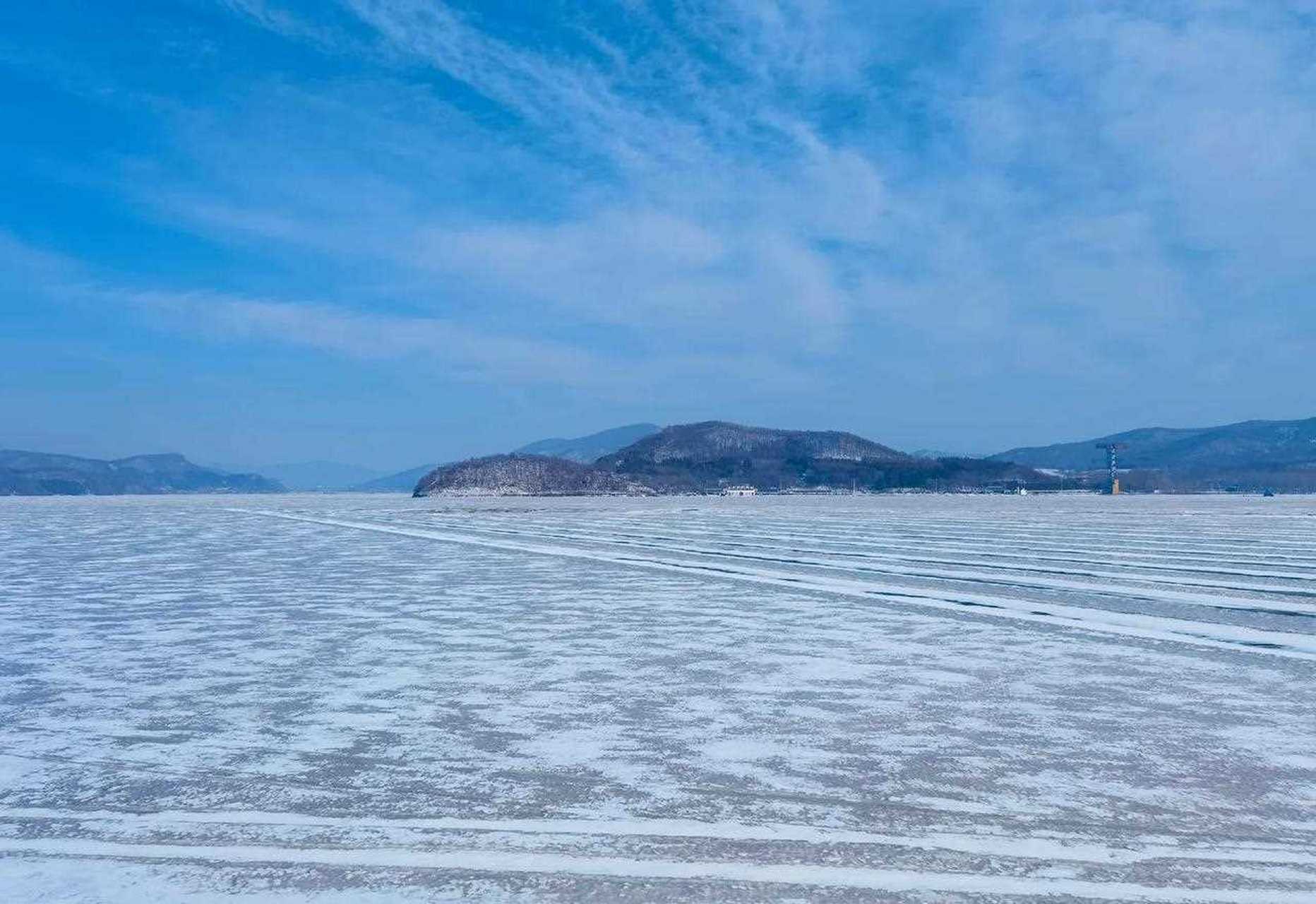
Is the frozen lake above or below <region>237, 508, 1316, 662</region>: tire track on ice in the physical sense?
below

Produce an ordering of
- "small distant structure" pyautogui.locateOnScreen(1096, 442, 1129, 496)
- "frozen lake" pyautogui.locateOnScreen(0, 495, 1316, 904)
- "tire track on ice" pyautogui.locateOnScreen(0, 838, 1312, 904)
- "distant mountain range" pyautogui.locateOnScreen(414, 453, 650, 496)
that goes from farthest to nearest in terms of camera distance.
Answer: "distant mountain range" pyautogui.locateOnScreen(414, 453, 650, 496) → "small distant structure" pyautogui.locateOnScreen(1096, 442, 1129, 496) → "frozen lake" pyautogui.locateOnScreen(0, 495, 1316, 904) → "tire track on ice" pyautogui.locateOnScreen(0, 838, 1312, 904)

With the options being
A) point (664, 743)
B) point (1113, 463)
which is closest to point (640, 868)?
point (664, 743)

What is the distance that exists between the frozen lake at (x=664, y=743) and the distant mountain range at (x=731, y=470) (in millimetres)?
89651

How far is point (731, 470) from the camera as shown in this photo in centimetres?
15938

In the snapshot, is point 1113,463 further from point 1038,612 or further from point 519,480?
point 1038,612

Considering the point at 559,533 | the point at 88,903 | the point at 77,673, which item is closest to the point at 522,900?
the point at 88,903

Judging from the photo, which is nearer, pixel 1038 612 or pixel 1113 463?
pixel 1038 612

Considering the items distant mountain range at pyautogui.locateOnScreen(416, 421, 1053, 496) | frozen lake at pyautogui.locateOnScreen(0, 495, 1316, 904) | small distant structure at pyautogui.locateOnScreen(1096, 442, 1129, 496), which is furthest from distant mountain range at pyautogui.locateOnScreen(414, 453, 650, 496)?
frozen lake at pyautogui.locateOnScreen(0, 495, 1316, 904)

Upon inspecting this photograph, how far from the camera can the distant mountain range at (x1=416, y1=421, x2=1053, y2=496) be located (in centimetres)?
11231

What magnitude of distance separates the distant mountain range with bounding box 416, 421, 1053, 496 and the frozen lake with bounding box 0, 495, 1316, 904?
89.7m

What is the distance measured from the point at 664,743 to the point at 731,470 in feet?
509

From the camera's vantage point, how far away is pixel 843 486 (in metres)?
139

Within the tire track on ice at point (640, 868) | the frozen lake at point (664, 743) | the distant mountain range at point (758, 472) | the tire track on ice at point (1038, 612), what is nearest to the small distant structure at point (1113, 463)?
the distant mountain range at point (758, 472)

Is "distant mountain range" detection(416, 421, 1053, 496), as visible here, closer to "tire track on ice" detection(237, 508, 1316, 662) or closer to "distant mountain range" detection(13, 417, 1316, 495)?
"distant mountain range" detection(13, 417, 1316, 495)
